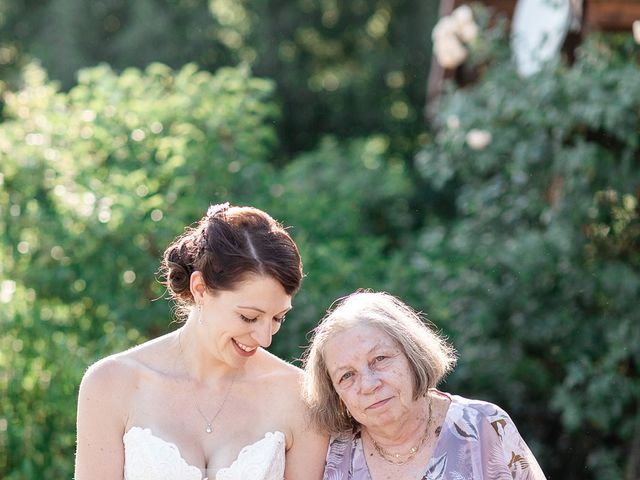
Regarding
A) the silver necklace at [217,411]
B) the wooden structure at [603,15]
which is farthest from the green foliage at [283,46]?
the silver necklace at [217,411]

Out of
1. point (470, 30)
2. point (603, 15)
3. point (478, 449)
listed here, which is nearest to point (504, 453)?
point (478, 449)

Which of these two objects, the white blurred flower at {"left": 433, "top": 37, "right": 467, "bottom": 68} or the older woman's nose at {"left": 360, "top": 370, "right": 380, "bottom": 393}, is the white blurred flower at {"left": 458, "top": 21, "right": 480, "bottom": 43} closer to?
the white blurred flower at {"left": 433, "top": 37, "right": 467, "bottom": 68}

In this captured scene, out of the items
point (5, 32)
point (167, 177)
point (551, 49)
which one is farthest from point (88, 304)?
point (5, 32)

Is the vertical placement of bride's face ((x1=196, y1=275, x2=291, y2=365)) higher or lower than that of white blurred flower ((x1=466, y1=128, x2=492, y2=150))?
lower

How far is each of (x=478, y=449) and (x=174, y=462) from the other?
2.87 ft

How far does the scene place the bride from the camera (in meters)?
3.08

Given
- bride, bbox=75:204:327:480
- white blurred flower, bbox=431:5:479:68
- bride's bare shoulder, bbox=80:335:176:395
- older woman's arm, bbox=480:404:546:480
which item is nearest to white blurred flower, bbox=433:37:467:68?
white blurred flower, bbox=431:5:479:68

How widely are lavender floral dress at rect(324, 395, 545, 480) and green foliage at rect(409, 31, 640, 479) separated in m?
2.32

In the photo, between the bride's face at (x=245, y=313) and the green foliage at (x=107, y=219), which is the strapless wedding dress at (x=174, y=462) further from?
the green foliage at (x=107, y=219)

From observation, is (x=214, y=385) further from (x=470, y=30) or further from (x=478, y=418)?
(x=470, y=30)

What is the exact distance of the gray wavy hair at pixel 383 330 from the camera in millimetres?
3062

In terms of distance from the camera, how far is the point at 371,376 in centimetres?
300

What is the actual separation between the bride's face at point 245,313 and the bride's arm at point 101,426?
1.16 ft

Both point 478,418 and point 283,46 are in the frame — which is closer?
point 478,418
